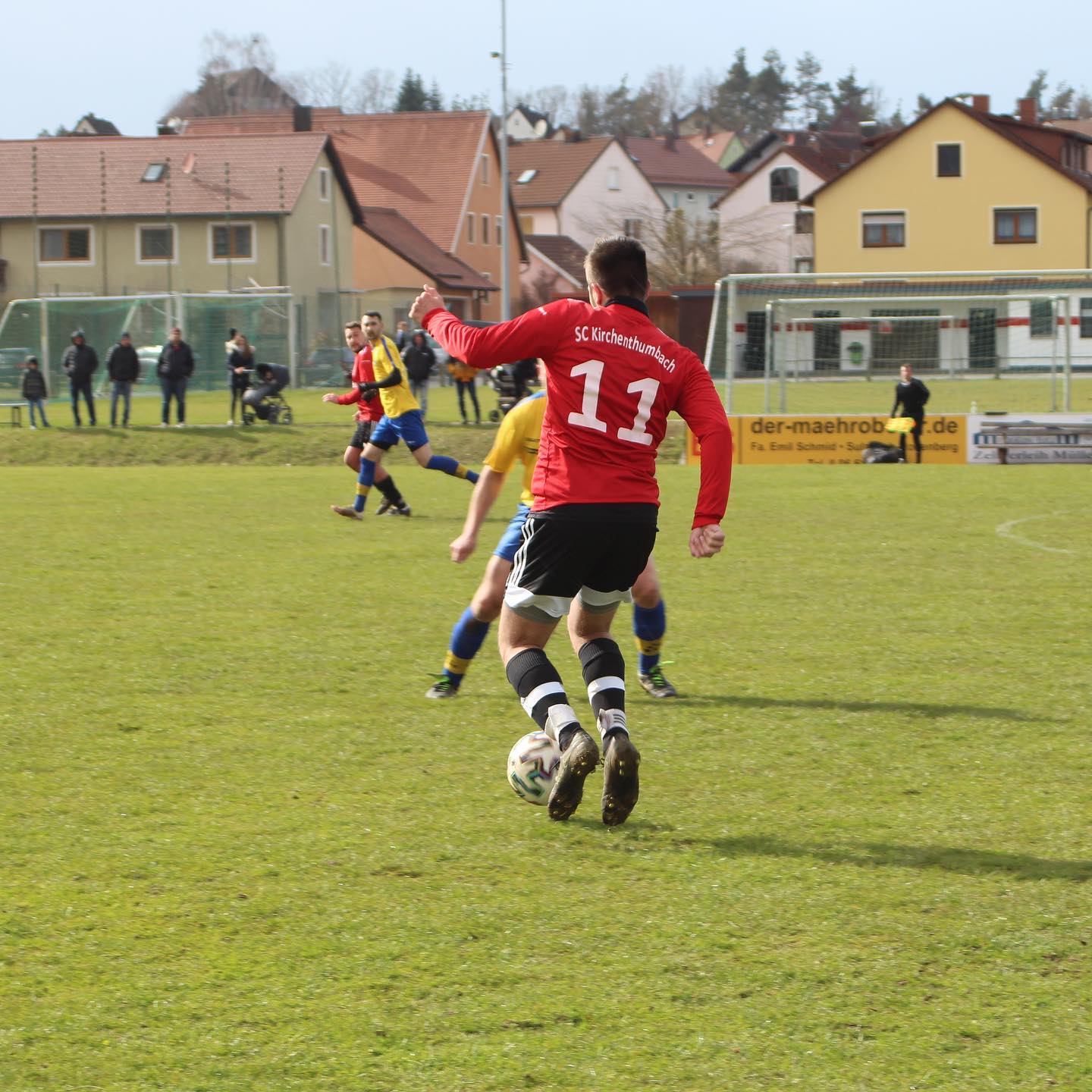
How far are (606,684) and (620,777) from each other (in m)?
0.42

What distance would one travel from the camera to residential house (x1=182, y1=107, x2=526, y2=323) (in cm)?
6738

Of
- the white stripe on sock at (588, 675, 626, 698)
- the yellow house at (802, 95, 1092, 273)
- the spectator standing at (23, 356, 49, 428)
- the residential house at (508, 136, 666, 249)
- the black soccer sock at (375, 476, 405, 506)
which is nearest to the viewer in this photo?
the white stripe on sock at (588, 675, 626, 698)

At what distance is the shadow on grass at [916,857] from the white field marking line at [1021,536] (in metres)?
9.12

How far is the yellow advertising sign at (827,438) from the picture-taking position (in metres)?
24.9

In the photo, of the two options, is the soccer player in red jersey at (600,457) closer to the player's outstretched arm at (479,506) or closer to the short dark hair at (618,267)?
the short dark hair at (618,267)

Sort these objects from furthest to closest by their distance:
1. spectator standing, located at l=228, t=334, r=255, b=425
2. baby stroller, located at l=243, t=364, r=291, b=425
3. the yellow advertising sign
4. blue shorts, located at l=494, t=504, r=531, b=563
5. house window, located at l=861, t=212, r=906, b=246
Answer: house window, located at l=861, t=212, r=906, b=246 < spectator standing, located at l=228, t=334, r=255, b=425 < baby stroller, located at l=243, t=364, r=291, b=425 < the yellow advertising sign < blue shorts, located at l=494, t=504, r=531, b=563

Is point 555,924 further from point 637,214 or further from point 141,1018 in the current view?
point 637,214

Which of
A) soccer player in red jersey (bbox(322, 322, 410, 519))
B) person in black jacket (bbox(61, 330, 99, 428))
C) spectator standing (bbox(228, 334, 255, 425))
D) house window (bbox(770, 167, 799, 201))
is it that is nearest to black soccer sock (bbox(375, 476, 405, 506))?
soccer player in red jersey (bbox(322, 322, 410, 519))

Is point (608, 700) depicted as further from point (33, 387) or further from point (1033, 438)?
point (33, 387)

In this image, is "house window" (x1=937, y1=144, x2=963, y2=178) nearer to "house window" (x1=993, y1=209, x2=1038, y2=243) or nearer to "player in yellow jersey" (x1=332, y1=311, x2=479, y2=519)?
"house window" (x1=993, y1=209, x2=1038, y2=243)

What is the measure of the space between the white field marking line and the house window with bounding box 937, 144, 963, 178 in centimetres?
4388

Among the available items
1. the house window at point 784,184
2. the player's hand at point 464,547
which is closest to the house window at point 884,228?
the house window at point 784,184

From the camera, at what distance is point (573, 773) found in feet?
16.7

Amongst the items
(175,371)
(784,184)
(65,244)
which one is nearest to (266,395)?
(175,371)
